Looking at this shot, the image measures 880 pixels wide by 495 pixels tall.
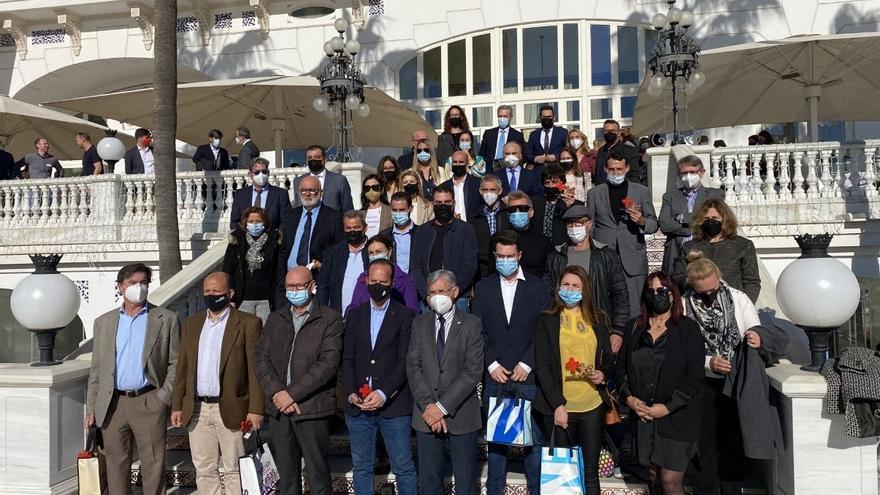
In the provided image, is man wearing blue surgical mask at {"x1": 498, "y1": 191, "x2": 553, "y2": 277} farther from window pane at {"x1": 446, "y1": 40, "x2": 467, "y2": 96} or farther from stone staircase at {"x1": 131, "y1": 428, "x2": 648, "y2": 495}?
window pane at {"x1": 446, "y1": 40, "x2": 467, "y2": 96}

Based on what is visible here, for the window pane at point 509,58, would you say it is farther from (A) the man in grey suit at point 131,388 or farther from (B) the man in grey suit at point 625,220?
(A) the man in grey suit at point 131,388

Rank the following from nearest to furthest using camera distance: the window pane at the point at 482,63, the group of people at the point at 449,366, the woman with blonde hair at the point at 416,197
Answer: the group of people at the point at 449,366 → the woman with blonde hair at the point at 416,197 → the window pane at the point at 482,63

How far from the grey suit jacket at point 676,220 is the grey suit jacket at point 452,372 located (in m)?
2.62

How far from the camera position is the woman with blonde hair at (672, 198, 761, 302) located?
19.9 ft

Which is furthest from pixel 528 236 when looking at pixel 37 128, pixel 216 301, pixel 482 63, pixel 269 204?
pixel 37 128

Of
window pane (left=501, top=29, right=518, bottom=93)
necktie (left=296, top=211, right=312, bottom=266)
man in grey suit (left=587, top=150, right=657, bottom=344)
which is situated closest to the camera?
man in grey suit (left=587, top=150, right=657, bottom=344)

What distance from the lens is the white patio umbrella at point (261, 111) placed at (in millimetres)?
13383

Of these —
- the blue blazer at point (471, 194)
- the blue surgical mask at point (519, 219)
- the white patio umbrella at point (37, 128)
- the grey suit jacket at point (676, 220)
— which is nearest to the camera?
the blue surgical mask at point (519, 219)

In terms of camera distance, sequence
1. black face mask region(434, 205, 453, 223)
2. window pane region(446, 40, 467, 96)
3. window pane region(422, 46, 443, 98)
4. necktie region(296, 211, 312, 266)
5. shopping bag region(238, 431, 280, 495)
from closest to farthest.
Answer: shopping bag region(238, 431, 280, 495) < black face mask region(434, 205, 453, 223) < necktie region(296, 211, 312, 266) < window pane region(446, 40, 467, 96) < window pane region(422, 46, 443, 98)

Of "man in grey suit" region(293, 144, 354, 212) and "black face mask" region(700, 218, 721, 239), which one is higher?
"man in grey suit" region(293, 144, 354, 212)

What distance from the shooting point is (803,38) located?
1179 centimetres

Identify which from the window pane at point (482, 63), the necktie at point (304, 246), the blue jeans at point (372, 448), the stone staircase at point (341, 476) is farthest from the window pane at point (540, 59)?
the blue jeans at point (372, 448)

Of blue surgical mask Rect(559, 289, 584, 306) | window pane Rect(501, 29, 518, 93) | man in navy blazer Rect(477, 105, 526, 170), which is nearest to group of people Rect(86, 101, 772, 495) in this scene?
blue surgical mask Rect(559, 289, 584, 306)

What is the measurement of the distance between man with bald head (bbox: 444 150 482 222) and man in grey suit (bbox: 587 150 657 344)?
1.29 metres
